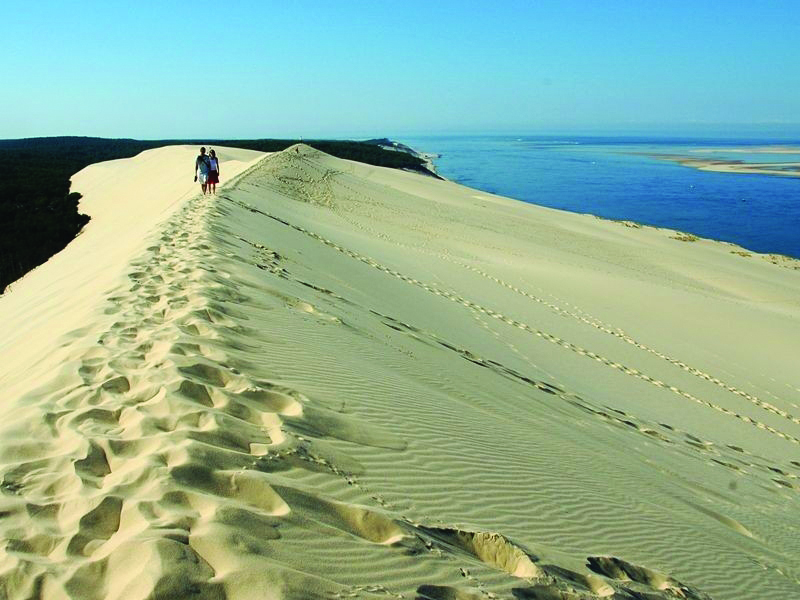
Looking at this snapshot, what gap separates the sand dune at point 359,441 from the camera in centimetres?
267

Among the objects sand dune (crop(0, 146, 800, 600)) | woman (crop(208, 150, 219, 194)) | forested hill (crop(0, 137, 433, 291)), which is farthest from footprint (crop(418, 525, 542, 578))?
woman (crop(208, 150, 219, 194))

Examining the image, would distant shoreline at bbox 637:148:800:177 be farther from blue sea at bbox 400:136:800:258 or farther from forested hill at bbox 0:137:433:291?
forested hill at bbox 0:137:433:291

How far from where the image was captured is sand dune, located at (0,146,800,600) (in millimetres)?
2666

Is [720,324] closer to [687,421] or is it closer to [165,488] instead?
[687,421]

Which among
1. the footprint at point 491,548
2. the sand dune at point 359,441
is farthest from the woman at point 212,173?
the footprint at point 491,548

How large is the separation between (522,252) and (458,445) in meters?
16.0

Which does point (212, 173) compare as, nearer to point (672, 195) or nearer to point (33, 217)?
point (33, 217)

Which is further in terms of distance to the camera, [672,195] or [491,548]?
[672,195]

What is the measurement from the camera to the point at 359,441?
396 cm

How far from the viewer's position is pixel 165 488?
2867mm

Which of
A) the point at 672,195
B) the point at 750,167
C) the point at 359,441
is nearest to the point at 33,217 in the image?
the point at 359,441

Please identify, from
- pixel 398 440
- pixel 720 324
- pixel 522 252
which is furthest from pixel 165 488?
pixel 522 252

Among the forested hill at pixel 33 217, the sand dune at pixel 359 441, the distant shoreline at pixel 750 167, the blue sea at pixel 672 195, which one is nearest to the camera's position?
the sand dune at pixel 359 441

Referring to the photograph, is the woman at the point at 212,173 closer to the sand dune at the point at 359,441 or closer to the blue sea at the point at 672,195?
the sand dune at the point at 359,441
